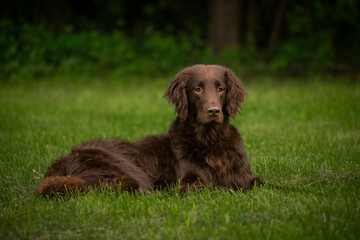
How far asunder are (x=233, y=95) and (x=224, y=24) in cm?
1006

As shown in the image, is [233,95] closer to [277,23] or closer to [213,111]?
[213,111]

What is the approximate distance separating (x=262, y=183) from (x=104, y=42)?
12.0 metres

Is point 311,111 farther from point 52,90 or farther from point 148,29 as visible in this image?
point 148,29

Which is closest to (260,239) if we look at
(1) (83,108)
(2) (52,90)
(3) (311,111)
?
(3) (311,111)

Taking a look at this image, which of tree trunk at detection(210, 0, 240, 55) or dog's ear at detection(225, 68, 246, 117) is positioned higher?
tree trunk at detection(210, 0, 240, 55)

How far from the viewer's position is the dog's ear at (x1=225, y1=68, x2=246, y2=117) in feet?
14.4

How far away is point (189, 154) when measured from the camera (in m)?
4.33

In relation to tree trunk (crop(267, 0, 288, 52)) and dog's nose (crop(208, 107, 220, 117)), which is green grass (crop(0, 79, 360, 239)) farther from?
tree trunk (crop(267, 0, 288, 52))

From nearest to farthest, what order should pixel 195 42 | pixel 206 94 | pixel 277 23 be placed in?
pixel 206 94, pixel 277 23, pixel 195 42

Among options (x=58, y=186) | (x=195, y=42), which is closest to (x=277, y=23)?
(x=195, y=42)

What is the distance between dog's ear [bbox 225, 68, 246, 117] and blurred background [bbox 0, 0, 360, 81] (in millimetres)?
9227

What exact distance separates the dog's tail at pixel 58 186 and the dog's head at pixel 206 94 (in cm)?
128

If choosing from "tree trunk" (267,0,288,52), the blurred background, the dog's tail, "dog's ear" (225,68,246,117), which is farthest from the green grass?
"tree trunk" (267,0,288,52)

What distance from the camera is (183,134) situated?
14.5 ft
